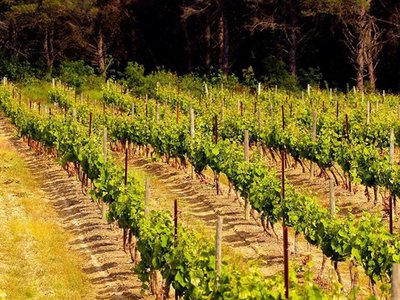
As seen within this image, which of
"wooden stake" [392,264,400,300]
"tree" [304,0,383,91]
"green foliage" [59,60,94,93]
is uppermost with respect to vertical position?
"tree" [304,0,383,91]

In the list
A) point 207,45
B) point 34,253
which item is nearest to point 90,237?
point 34,253

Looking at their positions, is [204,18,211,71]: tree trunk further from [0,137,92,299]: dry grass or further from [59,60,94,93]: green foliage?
[0,137,92,299]: dry grass

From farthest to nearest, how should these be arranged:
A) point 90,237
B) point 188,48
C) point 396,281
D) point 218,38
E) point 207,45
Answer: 1. point 218,38
2. point 188,48
3. point 207,45
4. point 90,237
5. point 396,281

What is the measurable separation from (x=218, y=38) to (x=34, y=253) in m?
34.2

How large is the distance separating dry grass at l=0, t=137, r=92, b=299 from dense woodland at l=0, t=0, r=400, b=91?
21509 mm

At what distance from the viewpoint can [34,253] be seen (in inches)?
492

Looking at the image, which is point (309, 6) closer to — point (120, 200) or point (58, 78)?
point (58, 78)

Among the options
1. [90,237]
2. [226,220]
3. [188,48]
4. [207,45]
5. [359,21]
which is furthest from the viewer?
[188,48]

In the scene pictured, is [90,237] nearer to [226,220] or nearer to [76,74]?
[226,220]

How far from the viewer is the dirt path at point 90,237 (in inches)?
432

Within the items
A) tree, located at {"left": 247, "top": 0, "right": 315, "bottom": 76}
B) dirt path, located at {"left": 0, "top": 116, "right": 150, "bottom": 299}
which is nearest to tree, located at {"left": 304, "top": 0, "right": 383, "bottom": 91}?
tree, located at {"left": 247, "top": 0, "right": 315, "bottom": 76}

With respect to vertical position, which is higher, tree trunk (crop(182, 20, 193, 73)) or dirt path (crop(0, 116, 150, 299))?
tree trunk (crop(182, 20, 193, 73))

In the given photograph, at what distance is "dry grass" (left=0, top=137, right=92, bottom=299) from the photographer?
1083cm

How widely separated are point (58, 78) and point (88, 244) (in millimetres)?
29568
